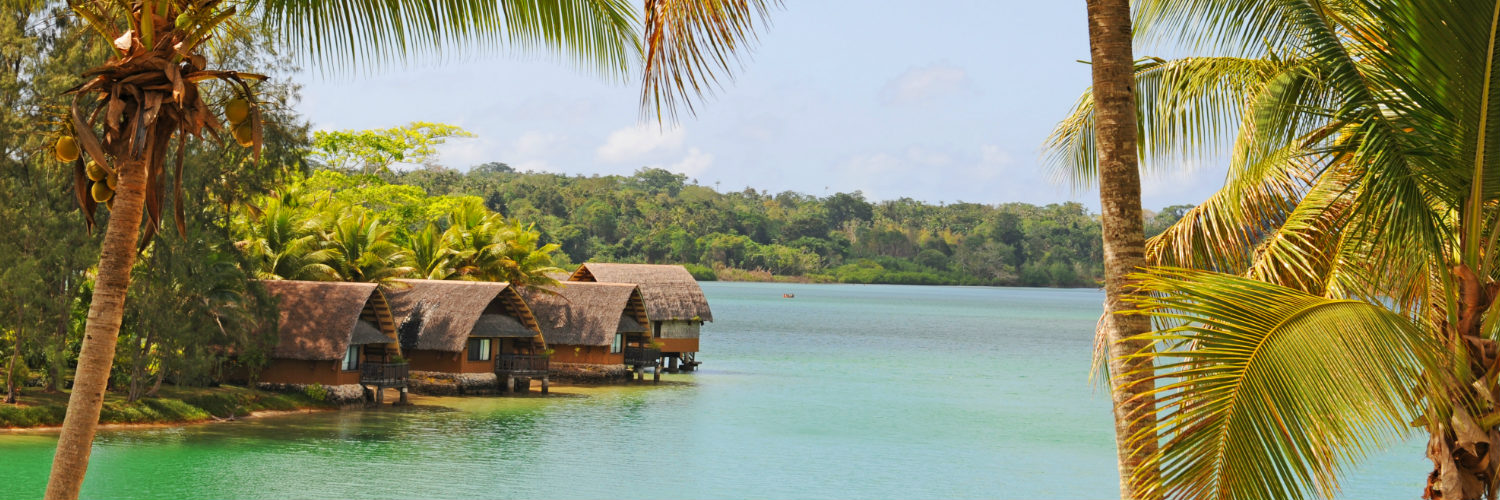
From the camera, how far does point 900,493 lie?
19.9 metres

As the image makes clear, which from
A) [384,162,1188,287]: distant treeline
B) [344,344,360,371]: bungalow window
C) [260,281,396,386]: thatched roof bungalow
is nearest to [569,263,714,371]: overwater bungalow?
[344,344,360,371]: bungalow window

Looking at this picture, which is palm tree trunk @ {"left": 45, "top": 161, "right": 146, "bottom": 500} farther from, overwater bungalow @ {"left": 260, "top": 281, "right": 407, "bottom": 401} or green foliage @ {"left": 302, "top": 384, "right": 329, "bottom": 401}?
green foliage @ {"left": 302, "top": 384, "right": 329, "bottom": 401}

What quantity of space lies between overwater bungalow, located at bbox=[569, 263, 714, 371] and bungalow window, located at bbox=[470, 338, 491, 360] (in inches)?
224

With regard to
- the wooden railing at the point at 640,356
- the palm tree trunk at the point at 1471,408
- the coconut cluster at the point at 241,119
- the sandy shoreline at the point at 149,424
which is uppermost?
the wooden railing at the point at 640,356

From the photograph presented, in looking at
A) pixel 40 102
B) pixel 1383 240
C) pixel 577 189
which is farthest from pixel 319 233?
pixel 577 189

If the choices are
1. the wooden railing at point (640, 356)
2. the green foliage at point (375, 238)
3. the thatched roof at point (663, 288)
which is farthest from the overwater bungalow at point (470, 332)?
the thatched roof at point (663, 288)

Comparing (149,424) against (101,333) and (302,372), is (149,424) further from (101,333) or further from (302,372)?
(101,333)

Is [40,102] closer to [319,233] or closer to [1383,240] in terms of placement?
[319,233]

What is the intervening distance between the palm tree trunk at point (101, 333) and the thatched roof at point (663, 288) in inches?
1111

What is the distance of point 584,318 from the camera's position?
3047cm

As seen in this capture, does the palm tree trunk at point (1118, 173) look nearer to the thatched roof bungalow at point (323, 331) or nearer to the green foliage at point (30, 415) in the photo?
the green foliage at point (30, 415)

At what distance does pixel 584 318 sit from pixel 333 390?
8276 mm

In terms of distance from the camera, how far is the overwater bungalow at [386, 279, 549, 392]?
26.3 m

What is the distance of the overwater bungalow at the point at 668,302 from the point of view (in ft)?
113
